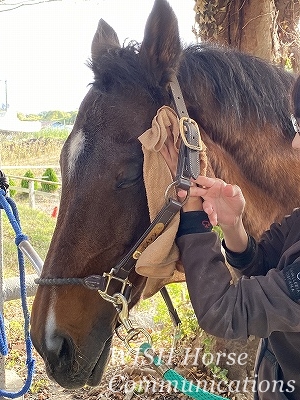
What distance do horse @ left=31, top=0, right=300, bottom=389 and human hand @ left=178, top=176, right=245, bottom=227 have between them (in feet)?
0.79

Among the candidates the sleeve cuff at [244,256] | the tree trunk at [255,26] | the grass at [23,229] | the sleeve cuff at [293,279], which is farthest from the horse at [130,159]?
the grass at [23,229]

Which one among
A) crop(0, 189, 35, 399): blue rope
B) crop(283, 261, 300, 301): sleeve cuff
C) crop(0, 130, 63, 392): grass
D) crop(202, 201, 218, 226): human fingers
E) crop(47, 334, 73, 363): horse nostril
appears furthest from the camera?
crop(0, 130, 63, 392): grass

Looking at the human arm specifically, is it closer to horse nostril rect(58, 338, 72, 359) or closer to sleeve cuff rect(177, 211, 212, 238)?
sleeve cuff rect(177, 211, 212, 238)

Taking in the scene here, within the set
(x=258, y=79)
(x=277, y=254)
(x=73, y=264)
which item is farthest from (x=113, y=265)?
(x=258, y=79)

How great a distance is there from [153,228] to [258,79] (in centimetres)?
88

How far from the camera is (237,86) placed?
1.94 meters

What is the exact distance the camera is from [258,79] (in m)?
2.00

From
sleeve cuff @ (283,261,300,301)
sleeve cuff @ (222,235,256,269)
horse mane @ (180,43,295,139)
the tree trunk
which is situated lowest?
sleeve cuff @ (222,235,256,269)

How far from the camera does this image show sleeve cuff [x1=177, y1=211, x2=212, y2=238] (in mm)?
1521

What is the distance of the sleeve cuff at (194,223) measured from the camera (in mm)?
1521

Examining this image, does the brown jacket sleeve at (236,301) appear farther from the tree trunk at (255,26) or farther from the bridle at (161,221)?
the tree trunk at (255,26)

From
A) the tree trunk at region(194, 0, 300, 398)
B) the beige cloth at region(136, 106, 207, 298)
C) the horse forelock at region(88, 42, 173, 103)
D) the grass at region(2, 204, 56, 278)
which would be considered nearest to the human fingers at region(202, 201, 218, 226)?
the beige cloth at region(136, 106, 207, 298)

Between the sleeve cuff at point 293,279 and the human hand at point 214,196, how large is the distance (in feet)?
0.97

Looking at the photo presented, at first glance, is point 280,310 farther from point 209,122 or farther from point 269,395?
point 209,122
